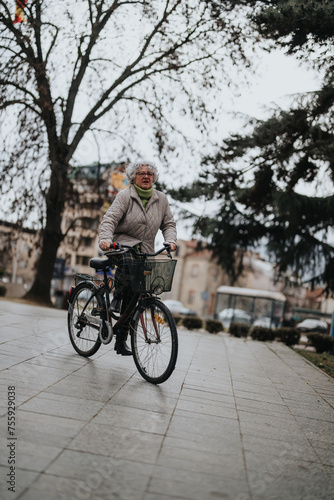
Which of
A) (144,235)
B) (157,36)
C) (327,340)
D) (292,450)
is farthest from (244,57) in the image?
(292,450)

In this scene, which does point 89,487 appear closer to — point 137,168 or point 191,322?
point 137,168

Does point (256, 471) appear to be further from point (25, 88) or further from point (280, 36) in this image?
point (25, 88)

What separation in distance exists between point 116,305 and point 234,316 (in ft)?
78.7

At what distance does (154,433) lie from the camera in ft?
10.3

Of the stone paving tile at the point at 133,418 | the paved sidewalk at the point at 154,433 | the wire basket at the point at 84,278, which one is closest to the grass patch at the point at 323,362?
the paved sidewalk at the point at 154,433

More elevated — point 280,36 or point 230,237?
point 280,36

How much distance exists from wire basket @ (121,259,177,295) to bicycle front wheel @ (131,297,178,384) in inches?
4.6

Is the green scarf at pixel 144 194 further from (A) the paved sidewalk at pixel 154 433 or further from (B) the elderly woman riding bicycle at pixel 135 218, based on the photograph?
(A) the paved sidewalk at pixel 154 433

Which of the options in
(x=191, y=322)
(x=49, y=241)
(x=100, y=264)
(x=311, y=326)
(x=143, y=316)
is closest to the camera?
(x=143, y=316)

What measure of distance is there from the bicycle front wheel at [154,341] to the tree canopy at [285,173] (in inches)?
231

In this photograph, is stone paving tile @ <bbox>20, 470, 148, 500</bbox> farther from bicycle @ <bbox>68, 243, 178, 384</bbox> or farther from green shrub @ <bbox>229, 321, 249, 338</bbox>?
green shrub @ <bbox>229, 321, 249, 338</bbox>

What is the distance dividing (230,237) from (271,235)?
148cm

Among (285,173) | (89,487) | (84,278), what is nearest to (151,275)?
(84,278)

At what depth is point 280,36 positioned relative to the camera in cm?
936
